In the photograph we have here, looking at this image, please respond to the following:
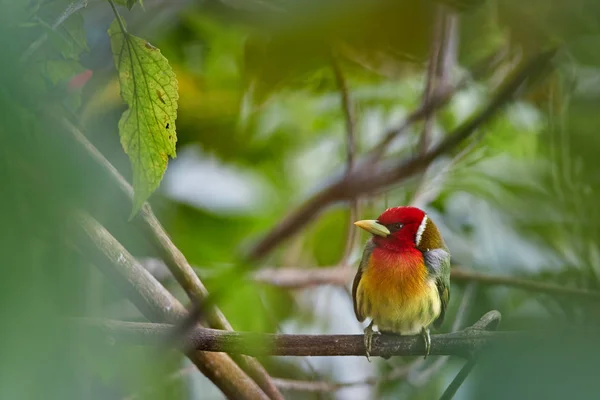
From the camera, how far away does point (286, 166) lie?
116 centimetres

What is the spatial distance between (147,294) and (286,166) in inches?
27.0

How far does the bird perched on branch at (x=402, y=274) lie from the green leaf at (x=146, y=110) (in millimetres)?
289

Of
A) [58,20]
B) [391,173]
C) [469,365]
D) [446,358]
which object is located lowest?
[446,358]

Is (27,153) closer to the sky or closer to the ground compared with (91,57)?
closer to the sky

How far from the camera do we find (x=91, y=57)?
550 millimetres

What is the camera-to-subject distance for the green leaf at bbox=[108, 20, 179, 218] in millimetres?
323

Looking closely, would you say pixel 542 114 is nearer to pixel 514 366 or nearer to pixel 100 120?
pixel 100 120

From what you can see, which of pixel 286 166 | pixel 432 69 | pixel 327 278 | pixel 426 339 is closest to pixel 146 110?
pixel 426 339

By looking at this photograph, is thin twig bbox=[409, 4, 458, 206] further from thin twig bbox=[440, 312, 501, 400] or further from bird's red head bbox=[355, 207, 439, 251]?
thin twig bbox=[440, 312, 501, 400]

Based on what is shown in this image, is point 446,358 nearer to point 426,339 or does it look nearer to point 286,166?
point 426,339

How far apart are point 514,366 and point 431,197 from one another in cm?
69

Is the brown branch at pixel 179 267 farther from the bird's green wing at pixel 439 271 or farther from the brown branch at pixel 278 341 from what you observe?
the bird's green wing at pixel 439 271

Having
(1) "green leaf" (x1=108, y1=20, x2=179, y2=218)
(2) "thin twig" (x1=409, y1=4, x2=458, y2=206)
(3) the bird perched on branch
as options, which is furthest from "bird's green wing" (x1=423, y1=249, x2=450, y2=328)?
(1) "green leaf" (x1=108, y1=20, x2=179, y2=218)

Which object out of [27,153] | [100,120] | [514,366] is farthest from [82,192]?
[100,120]
